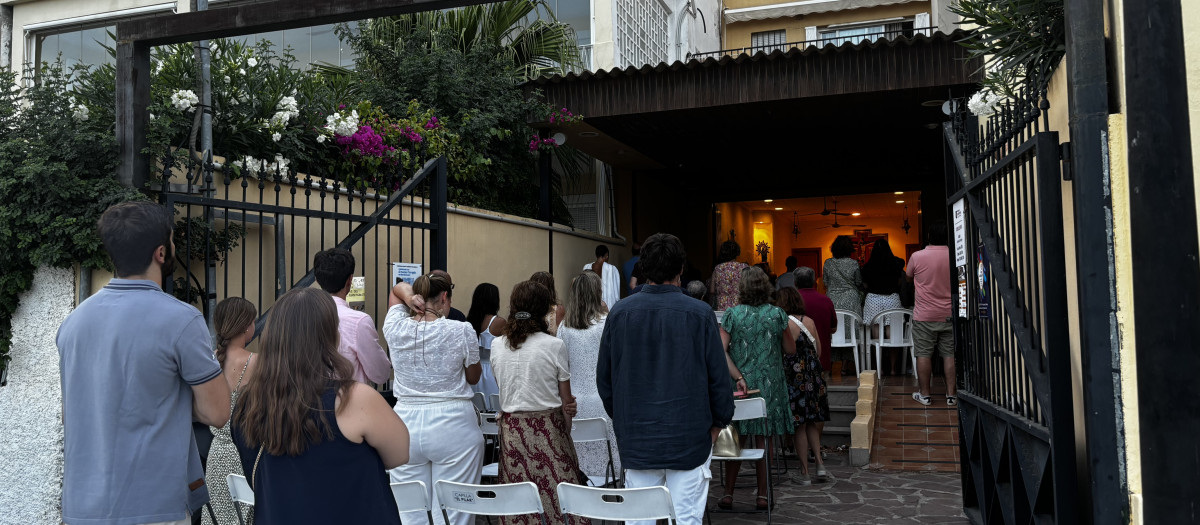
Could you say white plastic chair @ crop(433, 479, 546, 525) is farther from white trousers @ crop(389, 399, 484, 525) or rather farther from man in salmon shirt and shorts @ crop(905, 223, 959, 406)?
man in salmon shirt and shorts @ crop(905, 223, 959, 406)

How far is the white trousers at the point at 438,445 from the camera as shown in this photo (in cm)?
469

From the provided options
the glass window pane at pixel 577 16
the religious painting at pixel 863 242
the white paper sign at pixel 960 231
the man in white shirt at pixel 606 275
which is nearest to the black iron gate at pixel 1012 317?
the white paper sign at pixel 960 231

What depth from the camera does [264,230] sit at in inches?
232

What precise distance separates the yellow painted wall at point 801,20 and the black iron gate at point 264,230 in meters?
11.4

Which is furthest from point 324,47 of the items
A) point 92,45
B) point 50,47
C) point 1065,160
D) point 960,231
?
point 1065,160

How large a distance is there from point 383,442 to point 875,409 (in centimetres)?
679

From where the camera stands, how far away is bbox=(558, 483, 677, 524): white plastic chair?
12.3ft

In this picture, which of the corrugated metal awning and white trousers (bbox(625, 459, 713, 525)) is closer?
white trousers (bbox(625, 459, 713, 525))

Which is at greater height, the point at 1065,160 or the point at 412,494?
the point at 1065,160

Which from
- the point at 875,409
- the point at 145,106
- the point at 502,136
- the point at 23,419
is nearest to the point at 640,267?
the point at 145,106

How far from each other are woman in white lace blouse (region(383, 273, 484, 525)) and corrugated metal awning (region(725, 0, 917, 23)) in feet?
43.0

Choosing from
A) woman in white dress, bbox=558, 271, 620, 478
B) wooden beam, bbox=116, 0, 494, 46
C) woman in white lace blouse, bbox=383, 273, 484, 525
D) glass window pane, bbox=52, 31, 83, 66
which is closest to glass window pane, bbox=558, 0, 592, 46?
glass window pane, bbox=52, 31, 83, 66

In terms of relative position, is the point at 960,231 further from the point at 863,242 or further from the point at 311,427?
the point at 863,242

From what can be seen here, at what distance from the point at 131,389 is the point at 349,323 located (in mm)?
2090
